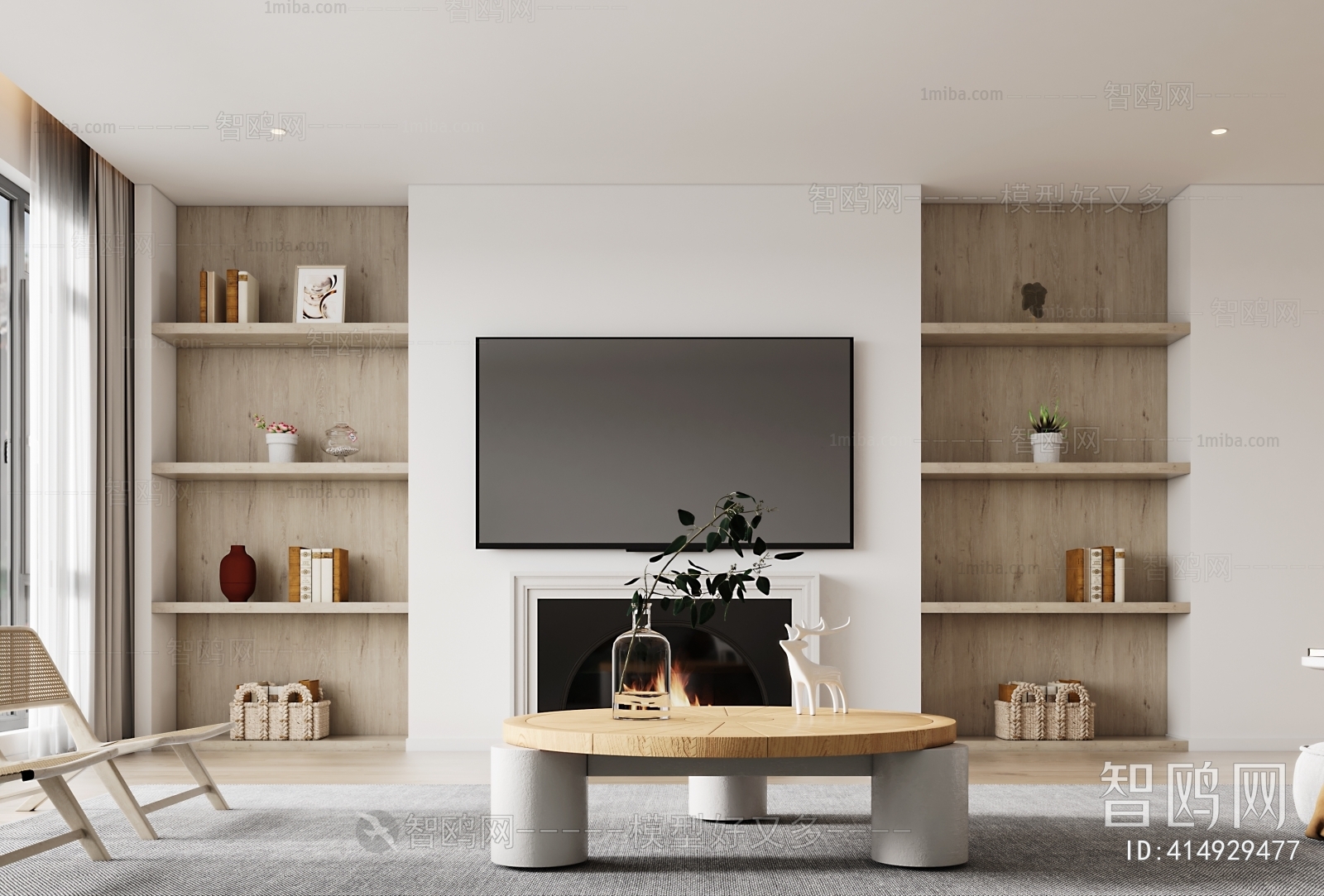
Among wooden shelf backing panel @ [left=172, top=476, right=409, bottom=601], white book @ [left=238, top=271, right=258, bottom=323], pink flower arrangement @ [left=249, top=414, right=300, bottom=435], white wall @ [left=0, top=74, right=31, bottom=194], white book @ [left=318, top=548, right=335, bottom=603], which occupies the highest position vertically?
Answer: white wall @ [left=0, top=74, right=31, bottom=194]

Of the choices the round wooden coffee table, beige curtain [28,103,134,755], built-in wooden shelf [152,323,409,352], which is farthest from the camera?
built-in wooden shelf [152,323,409,352]

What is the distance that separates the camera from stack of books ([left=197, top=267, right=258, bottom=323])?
17.8 ft

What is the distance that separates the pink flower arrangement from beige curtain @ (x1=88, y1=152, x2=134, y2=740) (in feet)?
1.79

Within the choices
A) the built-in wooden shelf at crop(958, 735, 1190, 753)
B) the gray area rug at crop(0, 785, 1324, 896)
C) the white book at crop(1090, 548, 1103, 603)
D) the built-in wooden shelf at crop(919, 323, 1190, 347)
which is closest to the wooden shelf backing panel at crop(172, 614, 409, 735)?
the gray area rug at crop(0, 785, 1324, 896)

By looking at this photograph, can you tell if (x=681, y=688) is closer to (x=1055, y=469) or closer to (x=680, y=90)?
(x=1055, y=469)

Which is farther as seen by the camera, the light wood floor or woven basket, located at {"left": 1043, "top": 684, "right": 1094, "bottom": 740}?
woven basket, located at {"left": 1043, "top": 684, "right": 1094, "bottom": 740}

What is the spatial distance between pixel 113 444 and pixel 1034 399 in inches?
167

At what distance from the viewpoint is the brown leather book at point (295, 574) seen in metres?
5.42

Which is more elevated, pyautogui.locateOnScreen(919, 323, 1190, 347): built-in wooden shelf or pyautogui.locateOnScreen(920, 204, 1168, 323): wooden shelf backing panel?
pyautogui.locateOnScreen(920, 204, 1168, 323): wooden shelf backing panel

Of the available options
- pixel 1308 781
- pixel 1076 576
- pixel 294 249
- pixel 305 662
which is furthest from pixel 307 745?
pixel 1308 781

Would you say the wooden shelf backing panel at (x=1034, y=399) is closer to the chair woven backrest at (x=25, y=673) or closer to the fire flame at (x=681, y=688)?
the fire flame at (x=681, y=688)

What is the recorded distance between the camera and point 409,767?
4.79 m

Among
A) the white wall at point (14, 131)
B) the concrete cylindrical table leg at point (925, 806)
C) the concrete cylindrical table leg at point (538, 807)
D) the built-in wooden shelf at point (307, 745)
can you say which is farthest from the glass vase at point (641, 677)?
the white wall at point (14, 131)

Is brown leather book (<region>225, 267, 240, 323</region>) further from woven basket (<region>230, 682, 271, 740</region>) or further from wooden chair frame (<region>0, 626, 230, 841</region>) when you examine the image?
wooden chair frame (<region>0, 626, 230, 841</region>)
